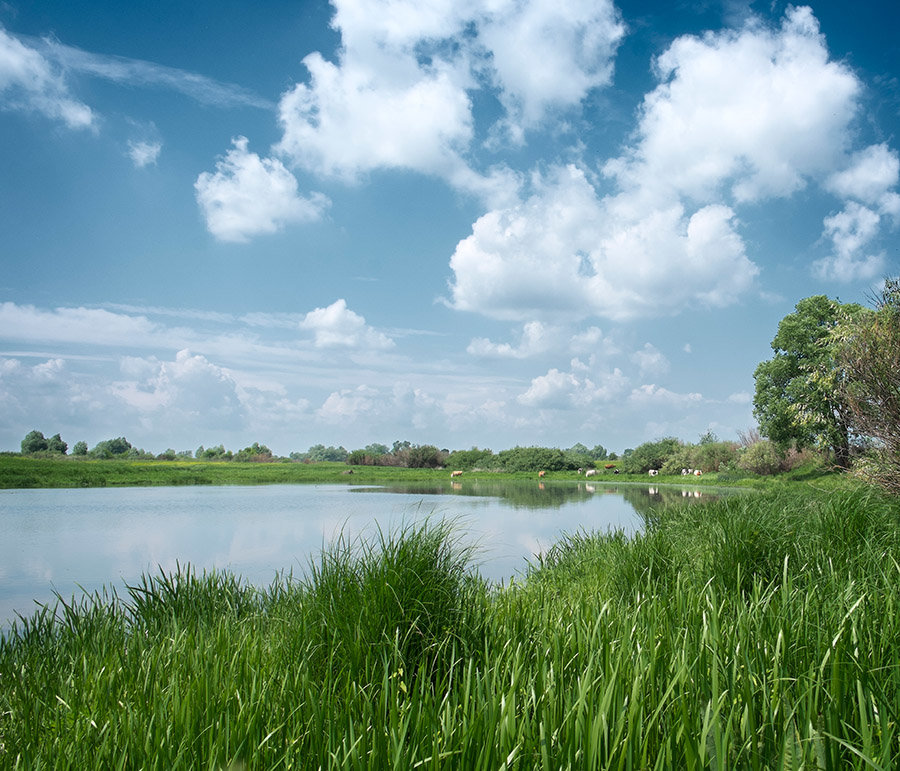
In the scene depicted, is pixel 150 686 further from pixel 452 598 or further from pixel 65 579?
pixel 65 579

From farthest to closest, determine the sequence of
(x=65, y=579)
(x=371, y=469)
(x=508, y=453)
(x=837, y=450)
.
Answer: (x=508, y=453), (x=371, y=469), (x=837, y=450), (x=65, y=579)

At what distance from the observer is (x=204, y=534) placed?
1138 cm

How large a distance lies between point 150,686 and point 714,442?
43857 mm

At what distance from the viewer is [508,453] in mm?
50312

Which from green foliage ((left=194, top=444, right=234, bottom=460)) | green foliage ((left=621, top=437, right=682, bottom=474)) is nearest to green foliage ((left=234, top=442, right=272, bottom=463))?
green foliage ((left=194, top=444, right=234, bottom=460))

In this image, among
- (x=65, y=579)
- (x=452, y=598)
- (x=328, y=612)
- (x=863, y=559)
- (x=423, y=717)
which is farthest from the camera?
(x=65, y=579)

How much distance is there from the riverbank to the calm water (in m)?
8.96

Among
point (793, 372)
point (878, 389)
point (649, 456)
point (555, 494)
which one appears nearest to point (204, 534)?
point (878, 389)

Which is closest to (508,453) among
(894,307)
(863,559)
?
(894,307)

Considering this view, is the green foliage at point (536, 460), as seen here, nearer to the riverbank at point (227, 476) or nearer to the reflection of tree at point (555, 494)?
the riverbank at point (227, 476)

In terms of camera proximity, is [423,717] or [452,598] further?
[452,598]

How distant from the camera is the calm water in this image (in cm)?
739

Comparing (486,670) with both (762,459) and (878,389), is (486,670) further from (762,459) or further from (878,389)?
(762,459)

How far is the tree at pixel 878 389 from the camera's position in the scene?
25.6 feet
